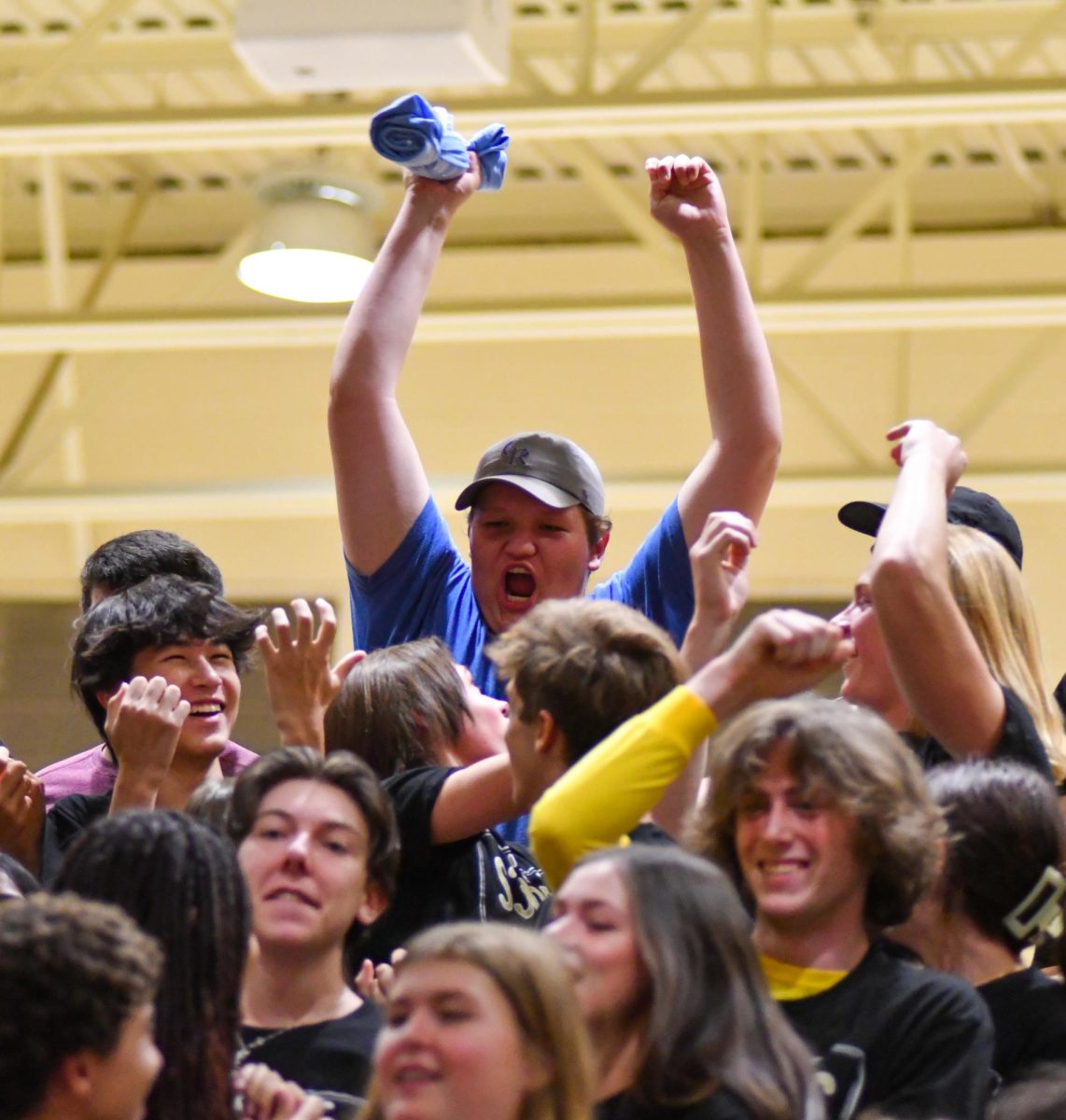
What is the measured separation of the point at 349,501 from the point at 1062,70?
17.7 feet

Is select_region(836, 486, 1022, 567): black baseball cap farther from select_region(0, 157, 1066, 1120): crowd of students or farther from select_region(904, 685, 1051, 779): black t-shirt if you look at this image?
select_region(904, 685, 1051, 779): black t-shirt

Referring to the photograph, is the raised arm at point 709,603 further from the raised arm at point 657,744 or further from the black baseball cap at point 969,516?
the black baseball cap at point 969,516

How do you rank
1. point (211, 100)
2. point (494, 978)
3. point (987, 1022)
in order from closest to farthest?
point (494, 978) → point (987, 1022) → point (211, 100)

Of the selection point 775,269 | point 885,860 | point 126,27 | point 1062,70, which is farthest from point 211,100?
point 885,860

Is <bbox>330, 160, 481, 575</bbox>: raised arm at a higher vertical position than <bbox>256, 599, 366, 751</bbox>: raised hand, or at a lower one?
higher

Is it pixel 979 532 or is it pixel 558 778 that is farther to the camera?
pixel 979 532

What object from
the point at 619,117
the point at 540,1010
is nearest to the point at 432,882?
the point at 540,1010

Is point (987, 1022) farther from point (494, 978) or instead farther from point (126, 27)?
point (126, 27)

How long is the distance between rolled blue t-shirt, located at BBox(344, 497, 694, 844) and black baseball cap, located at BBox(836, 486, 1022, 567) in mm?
270

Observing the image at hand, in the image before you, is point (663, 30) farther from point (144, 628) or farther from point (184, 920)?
point (184, 920)

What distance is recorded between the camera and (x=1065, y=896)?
2.38 m

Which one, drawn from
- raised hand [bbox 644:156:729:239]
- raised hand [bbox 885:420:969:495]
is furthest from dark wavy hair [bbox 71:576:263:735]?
raised hand [bbox 885:420:969:495]

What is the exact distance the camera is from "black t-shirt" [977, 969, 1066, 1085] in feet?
7.47

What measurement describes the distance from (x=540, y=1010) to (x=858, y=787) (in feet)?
1.65
